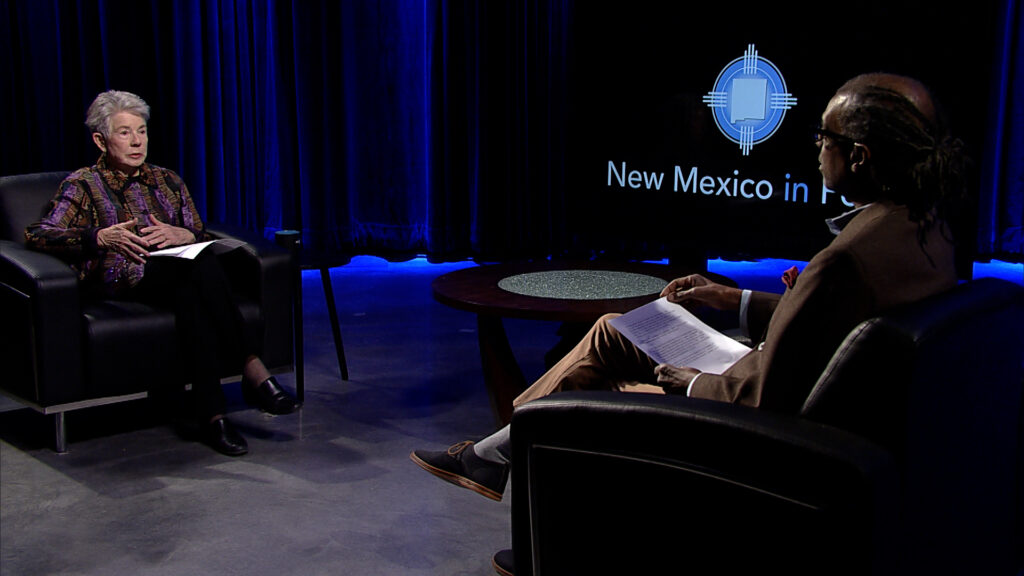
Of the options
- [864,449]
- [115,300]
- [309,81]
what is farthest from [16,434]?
[309,81]

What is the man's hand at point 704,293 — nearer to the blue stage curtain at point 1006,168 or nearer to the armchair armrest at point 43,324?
the armchair armrest at point 43,324

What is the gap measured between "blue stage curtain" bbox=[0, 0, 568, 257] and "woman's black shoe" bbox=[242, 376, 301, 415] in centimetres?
240

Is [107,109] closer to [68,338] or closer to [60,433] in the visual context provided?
[68,338]

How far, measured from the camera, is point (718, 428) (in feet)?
4.88

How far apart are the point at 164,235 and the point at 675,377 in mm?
1863

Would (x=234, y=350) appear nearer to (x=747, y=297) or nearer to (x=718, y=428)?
(x=747, y=297)

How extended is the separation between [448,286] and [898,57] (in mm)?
1766

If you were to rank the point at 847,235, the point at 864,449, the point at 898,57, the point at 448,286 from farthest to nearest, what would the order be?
the point at 898,57
the point at 448,286
the point at 847,235
the point at 864,449

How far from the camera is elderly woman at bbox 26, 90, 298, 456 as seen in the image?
9.91 ft

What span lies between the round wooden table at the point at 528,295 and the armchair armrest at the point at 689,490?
972 millimetres

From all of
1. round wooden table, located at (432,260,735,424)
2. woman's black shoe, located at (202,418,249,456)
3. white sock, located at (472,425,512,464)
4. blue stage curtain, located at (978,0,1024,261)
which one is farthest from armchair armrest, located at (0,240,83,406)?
blue stage curtain, located at (978,0,1024,261)

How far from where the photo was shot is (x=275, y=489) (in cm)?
270

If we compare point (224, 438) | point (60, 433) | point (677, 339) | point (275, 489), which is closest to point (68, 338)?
point (60, 433)

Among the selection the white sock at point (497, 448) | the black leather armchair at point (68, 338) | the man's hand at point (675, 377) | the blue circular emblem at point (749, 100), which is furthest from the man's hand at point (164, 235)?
the blue circular emblem at point (749, 100)
